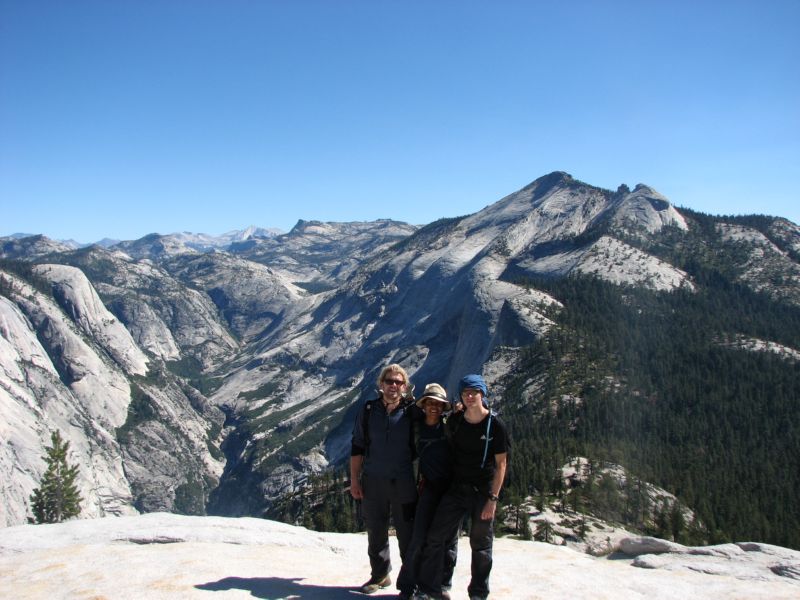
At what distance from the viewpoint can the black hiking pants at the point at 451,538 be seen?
Result: 11258mm

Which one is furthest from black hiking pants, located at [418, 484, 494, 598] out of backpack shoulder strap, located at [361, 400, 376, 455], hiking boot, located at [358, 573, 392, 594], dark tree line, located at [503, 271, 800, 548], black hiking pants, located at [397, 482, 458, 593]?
dark tree line, located at [503, 271, 800, 548]

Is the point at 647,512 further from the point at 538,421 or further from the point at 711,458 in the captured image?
the point at 538,421

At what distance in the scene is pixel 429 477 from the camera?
450 inches

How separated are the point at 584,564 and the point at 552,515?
42254 millimetres

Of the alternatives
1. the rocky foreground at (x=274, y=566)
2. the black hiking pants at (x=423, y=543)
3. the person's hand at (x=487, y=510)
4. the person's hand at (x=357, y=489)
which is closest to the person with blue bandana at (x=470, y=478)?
the person's hand at (x=487, y=510)

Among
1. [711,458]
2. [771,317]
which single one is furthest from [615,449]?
[771,317]

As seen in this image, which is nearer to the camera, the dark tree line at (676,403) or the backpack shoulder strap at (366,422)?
the backpack shoulder strap at (366,422)

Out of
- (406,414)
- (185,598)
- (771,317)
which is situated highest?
(771,317)

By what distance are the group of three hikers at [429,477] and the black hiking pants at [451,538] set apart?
20 millimetres

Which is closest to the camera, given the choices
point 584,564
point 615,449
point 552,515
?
point 584,564

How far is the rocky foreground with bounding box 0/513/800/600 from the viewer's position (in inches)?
475

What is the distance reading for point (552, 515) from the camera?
54.8m

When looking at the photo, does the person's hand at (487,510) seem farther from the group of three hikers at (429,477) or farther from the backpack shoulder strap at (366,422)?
the backpack shoulder strap at (366,422)

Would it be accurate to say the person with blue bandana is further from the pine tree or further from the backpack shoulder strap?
the pine tree
